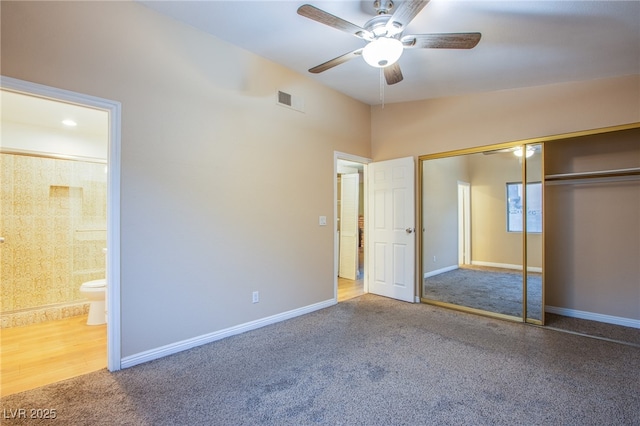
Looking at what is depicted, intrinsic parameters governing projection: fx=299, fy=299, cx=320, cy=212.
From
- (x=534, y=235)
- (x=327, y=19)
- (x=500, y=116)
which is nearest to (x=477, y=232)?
(x=534, y=235)

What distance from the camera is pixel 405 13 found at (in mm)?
1805

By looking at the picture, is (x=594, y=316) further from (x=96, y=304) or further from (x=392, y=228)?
(x=96, y=304)

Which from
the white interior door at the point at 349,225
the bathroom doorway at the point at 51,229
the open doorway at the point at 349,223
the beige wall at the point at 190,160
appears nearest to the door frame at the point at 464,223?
the open doorway at the point at 349,223

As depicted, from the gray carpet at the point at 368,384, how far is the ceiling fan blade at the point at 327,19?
2.40 m

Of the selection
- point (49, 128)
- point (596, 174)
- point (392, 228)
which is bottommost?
point (392, 228)

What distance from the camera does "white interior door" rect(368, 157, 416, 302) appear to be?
413 centimetres

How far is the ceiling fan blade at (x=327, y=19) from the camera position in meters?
1.75

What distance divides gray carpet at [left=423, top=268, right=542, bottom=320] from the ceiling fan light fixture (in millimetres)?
2852

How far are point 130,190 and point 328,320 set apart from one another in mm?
2389

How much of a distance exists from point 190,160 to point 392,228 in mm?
2832

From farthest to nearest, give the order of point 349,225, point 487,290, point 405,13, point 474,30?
point 349,225
point 487,290
point 474,30
point 405,13

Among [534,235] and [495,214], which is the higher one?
[495,214]

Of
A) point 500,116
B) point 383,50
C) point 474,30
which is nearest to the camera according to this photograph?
point 383,50

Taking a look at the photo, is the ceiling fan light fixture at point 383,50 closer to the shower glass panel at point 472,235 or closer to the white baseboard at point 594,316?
the shower glass panel at point 472,235
